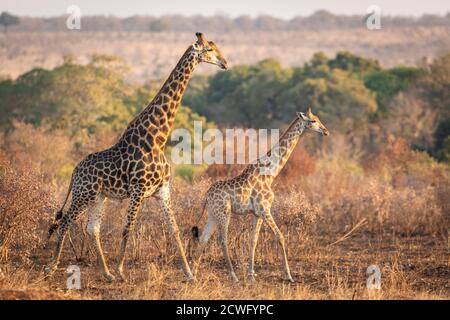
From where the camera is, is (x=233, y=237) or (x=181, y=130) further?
(x=181, y=130)

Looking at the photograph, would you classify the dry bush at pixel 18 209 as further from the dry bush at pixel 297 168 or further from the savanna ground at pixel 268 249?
the dry bush at pixel 297 168

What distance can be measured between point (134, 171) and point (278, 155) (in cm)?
208

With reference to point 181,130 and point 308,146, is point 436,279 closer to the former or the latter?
point 181,130

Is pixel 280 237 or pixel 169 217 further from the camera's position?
pixel 280 237

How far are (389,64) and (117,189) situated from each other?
203 ft

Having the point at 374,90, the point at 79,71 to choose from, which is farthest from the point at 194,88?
the point at 79,71

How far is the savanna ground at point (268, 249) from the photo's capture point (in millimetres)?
9477

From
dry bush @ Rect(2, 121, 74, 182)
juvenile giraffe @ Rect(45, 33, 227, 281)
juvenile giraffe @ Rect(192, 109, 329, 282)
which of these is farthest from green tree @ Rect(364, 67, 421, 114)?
juvenile giraffe @ Rect(45, 33, 227, 281)

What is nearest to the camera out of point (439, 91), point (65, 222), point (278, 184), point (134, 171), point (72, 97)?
point (134, 171)

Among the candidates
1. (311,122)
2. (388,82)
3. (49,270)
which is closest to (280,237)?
(311,122)

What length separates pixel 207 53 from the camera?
1070 cm

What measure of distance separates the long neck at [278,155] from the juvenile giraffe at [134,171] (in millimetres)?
1350

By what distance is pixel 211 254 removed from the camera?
1187cm

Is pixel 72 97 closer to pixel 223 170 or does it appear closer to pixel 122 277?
pixel 223 170
